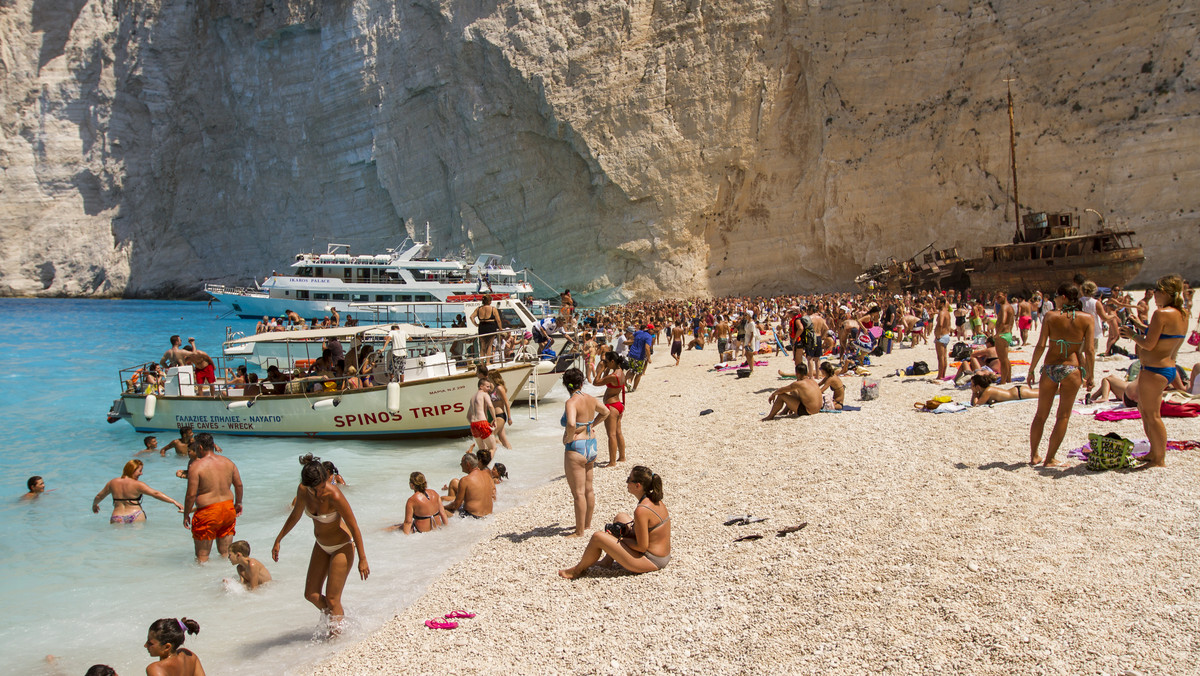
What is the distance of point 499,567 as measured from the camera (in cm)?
698

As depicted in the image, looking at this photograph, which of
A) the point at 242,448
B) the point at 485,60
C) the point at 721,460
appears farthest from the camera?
the point at 485,60

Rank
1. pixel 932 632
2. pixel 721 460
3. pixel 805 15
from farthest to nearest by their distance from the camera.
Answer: pixel 805 15 → pixel 721 460 → pixel 932 632

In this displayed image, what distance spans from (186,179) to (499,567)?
238 feet

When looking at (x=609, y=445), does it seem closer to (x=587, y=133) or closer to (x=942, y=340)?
(x=942, y=340)

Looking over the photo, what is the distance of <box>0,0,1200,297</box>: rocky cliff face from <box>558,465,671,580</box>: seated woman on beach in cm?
3829

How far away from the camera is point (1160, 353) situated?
628 centimetres

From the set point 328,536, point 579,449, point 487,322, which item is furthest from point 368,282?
point 328,536

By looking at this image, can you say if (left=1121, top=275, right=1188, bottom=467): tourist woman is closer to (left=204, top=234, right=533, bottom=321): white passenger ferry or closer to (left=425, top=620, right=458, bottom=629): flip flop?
(left=425, top=620, right=458, bottom=629): flip flop

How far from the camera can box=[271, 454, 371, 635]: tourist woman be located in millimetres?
5512

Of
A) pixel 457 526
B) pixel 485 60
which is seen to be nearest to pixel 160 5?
pixel 485 60

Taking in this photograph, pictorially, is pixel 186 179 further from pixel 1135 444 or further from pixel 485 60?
pixel 1135 444

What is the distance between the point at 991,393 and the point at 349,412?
10518 mm

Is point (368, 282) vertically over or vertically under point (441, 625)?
over

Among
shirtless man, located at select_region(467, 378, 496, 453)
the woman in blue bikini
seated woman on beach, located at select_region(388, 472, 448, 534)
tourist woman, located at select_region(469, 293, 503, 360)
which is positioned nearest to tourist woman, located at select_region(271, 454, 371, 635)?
seated woman on beach, located at select_region(388, 472, 448, 534)
